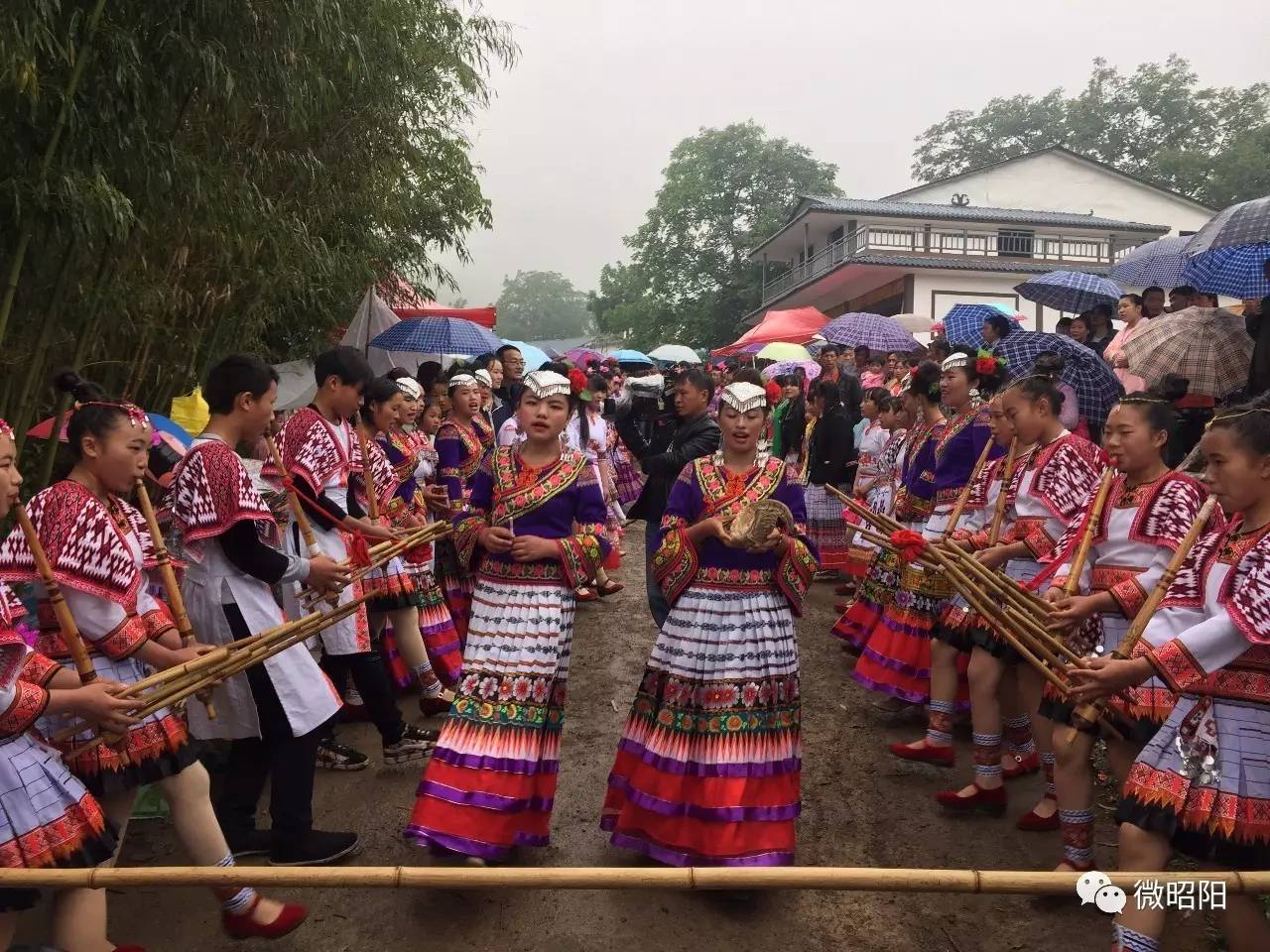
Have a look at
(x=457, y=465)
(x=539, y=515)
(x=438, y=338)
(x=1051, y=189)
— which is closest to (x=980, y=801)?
(x=539, y=515)

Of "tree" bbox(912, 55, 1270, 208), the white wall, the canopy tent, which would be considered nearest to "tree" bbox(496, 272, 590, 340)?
"tree" bbox(912, 55, 1270, 208)

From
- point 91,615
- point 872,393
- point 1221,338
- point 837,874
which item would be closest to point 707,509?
point 837,874

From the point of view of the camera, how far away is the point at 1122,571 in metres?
3.55

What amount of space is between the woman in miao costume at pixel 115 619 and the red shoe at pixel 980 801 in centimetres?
290

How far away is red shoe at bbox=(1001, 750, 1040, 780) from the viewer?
4.80 meters

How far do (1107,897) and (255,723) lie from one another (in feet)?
9.72

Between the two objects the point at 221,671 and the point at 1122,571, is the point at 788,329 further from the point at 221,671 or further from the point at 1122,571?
the point at 221,671

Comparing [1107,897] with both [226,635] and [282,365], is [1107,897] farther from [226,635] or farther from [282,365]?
[282,365]

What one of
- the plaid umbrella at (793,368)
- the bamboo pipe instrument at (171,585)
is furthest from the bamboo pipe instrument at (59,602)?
the plaid umbrella at (793,368)

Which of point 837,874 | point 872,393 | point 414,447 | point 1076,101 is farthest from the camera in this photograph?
point 1076,101

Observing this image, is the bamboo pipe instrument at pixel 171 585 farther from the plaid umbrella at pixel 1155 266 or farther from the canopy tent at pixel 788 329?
the canopy tent at pixel 788 329

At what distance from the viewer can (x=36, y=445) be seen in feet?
22.7

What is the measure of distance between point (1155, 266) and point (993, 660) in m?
7.52

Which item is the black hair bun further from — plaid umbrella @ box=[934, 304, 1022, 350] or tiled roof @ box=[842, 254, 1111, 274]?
tiled roof @ box=[842, 254, 1111, 274]
